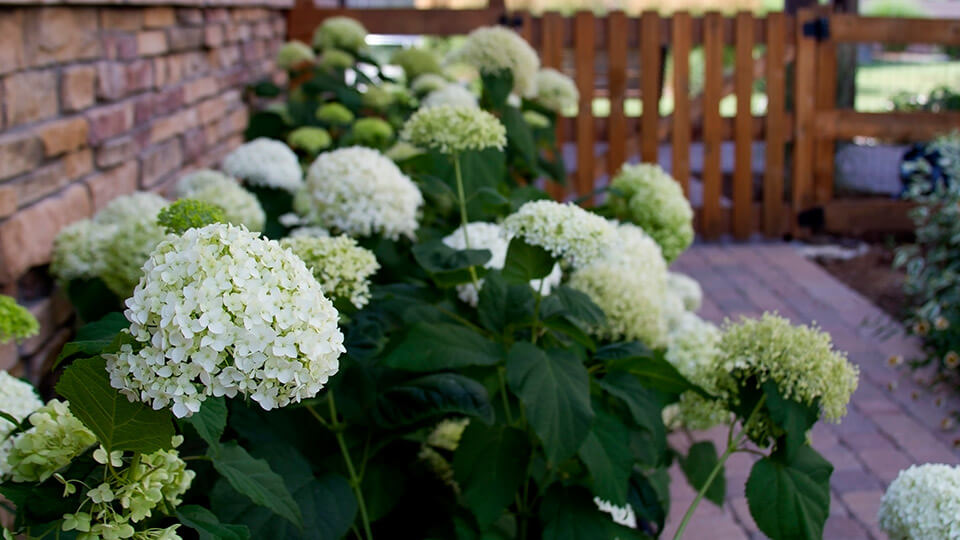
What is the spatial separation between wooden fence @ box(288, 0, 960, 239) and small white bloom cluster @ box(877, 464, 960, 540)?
482 centimetres

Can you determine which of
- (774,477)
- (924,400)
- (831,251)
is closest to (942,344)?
(924,400)

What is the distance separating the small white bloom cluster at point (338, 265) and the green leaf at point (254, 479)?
322 mm

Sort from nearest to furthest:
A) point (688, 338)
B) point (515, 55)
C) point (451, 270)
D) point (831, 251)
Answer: point (451, 270)
point (688, 338)
point (515, 55)
point (831, 251)

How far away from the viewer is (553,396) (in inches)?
56.0

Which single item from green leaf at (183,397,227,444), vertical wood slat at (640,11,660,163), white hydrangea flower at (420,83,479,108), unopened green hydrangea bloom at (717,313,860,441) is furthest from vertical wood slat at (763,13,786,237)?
green leaf at (183,397,227,444)

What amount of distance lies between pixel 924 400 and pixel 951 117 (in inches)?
120

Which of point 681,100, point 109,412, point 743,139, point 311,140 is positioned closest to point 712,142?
point 743,139

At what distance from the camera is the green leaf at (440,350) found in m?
1.46

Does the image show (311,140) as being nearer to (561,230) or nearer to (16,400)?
(561,230)

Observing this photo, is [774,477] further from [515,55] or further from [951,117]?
[951,117]

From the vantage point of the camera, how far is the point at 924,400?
383cm

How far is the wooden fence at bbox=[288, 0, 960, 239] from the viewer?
6.14 metres

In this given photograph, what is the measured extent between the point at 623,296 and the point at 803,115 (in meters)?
4.83

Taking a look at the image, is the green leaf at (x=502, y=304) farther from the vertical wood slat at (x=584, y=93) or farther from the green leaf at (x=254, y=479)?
the vertical wood slat at (x=584, y=93)
